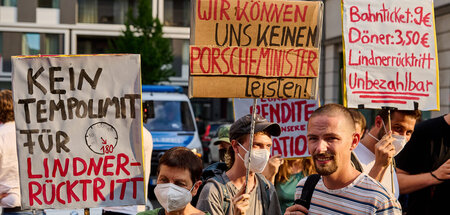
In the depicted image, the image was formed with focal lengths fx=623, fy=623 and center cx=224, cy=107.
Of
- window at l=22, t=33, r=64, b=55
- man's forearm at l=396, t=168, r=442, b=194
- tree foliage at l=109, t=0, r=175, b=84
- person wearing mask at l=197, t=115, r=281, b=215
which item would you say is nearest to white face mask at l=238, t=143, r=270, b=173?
person wearing mask at l=197, t=115, r=281, b=215

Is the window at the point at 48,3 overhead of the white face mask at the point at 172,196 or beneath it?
overhead

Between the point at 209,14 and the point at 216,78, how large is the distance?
0.42m

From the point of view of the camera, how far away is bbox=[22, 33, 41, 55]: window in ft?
137

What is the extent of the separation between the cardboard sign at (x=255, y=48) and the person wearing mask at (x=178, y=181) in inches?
19.2

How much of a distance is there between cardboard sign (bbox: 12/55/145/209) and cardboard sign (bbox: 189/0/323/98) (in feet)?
1.51

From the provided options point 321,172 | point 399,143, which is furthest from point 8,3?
point 321,172

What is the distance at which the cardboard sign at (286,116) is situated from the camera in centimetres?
546

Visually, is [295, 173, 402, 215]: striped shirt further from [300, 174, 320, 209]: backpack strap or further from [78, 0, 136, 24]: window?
[78, 0, 136, 24]: window

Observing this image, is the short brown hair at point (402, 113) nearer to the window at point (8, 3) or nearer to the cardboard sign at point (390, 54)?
the cardboard sign at point (390, 54)

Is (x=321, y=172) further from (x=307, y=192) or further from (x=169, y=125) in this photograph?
(x=169, y=125)

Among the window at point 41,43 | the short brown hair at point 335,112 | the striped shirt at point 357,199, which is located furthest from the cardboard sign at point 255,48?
the window at point 41,43

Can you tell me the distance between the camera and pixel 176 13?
44938 mm

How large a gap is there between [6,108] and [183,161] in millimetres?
1989

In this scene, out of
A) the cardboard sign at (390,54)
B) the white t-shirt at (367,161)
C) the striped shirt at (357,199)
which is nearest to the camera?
the striped shirt at (357,199)
